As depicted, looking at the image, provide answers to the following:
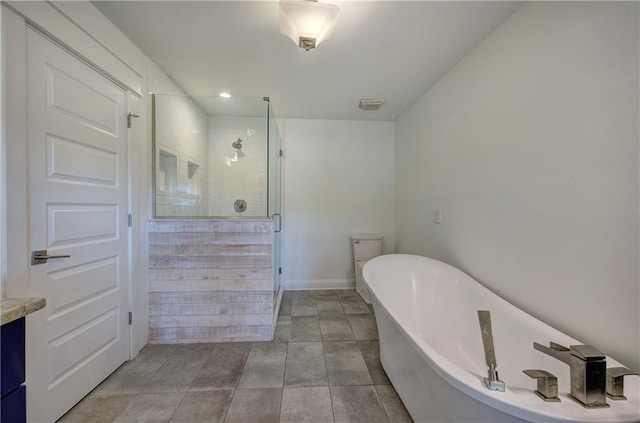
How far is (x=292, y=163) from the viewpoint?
353 centimetres

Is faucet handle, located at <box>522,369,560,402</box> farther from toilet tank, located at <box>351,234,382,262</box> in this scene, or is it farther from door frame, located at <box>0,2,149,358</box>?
toilet tank, located at <box>351,234,382,262</box>

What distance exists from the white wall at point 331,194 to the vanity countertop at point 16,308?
8.67 feet

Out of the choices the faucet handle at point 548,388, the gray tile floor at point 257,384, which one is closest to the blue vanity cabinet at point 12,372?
the gray tile floor at point 257,384

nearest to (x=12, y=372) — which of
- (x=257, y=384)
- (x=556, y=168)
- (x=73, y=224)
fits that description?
(x=73, y=224)

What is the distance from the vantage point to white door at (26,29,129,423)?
1246 mm

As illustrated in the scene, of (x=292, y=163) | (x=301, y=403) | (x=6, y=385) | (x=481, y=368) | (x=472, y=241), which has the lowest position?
(x=301, y=403)

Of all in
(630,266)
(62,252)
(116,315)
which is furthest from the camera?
(116,315)

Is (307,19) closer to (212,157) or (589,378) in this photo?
(589,378)

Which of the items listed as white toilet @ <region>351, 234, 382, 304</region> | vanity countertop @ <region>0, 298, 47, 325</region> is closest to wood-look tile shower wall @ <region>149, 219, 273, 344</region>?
vanity countertop @ <region>0, 298, 47, 325</region>

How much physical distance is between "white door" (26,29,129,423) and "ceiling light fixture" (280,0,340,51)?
124cm

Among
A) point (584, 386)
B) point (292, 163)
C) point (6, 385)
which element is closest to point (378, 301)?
point (584, 386)

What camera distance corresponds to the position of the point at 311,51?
6.52 ft

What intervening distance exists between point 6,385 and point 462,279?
2340mm

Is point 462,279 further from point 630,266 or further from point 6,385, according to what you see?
point 6,385
